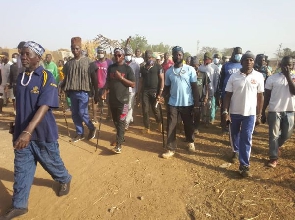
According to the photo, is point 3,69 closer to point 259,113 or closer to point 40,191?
point 40,191

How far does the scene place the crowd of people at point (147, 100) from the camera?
3.28 metres

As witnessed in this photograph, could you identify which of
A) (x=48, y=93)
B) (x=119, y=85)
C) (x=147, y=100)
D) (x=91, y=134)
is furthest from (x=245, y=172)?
(x=91, y=134)

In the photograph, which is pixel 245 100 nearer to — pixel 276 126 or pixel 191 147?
pixel 276 126

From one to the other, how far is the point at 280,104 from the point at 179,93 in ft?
6.13

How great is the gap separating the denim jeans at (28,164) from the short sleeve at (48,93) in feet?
1.91

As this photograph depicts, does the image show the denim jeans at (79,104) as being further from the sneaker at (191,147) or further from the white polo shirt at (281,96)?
the white polo shirt at (281,96)

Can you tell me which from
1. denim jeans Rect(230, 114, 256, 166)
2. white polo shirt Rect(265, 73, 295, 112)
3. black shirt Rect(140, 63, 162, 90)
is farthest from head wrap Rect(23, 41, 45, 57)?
white polo shirt Rect(265, 73, 295, 112)

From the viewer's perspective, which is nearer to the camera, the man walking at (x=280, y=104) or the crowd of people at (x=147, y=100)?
the crowd of people at (x=147, y=100)

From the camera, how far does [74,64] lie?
19.7ft

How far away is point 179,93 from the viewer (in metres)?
5.18

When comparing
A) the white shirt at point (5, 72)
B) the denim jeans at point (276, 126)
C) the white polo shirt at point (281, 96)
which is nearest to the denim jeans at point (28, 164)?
the denim jeans at point (276, 126)

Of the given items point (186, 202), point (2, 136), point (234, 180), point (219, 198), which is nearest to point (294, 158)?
point (234, 180)

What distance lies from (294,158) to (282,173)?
97 cm

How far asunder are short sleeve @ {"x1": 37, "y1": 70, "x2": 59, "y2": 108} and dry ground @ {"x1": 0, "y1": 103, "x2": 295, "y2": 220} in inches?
59.0
